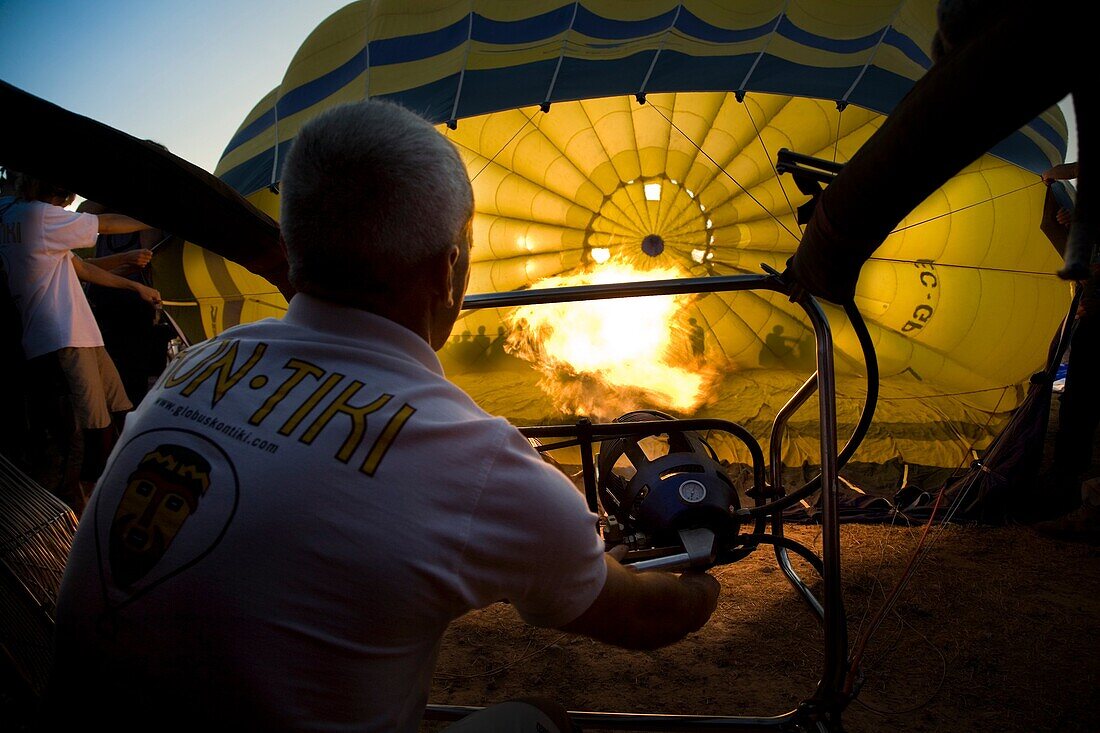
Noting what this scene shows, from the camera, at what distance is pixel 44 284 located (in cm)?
266

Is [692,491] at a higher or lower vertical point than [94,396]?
higher

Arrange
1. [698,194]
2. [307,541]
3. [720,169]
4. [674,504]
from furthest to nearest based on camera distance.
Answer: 1. [698,194]
2. [720,169]
3. [674,504]
4. [307,541]

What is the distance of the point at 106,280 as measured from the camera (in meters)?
3.06

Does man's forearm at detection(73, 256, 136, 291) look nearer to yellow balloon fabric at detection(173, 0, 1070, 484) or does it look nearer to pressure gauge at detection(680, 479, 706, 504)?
yellow balloon fabric at detection(173, 0, 1070, 484)

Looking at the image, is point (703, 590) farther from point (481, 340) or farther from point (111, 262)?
point (481, 340)

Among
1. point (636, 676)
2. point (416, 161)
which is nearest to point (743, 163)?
point (636, 676)

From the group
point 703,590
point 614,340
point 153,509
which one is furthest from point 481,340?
point 153,509

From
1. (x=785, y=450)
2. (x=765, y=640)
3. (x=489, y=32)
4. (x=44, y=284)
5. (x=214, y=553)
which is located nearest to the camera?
(x=214, y=553)

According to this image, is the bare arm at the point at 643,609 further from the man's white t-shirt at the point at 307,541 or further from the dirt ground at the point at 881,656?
the dirt ground at the point at 881,656

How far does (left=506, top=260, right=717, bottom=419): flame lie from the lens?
→ 5.85m

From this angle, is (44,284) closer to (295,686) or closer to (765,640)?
(295,686)

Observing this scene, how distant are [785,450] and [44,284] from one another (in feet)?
12.6

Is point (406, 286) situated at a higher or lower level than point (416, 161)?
lower

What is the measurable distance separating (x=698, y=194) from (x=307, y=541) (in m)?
5.82
